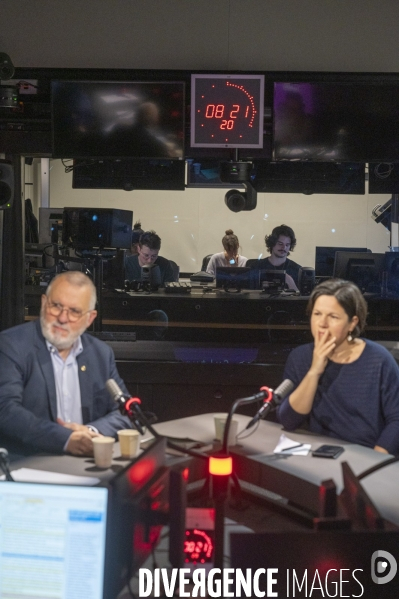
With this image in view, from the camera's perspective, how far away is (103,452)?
2236mm

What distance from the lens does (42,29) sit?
196 inches

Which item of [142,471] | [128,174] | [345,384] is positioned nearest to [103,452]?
[142,471]

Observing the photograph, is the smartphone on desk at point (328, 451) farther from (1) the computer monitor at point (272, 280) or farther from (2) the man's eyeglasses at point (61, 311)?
(1) the computer monitor at point (272, 280)

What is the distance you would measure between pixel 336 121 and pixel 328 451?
288 centimetres

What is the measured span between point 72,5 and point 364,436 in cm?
376

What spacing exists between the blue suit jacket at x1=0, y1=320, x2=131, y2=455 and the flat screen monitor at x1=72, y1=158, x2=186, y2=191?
2.79 meters

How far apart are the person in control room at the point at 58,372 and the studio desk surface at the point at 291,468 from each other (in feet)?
1.05

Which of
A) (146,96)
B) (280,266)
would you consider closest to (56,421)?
(146,96)

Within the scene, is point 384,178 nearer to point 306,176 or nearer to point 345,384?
point 306,176

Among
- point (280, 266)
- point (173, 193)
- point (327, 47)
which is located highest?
point (327, 47)

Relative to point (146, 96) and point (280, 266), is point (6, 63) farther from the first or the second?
point (280, 266)

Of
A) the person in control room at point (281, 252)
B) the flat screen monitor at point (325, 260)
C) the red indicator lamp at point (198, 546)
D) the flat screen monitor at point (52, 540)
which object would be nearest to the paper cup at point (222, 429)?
the red indicator lamp at point (198, 546)

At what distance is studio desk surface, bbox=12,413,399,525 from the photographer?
2.12 m

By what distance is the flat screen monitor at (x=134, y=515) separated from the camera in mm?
1266
